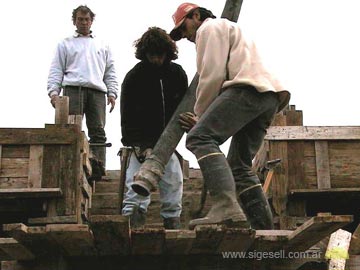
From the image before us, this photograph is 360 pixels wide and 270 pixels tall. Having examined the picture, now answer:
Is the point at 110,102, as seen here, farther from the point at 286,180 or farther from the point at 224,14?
the point at 224,14

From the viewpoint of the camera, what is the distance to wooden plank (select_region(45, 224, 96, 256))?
18.3ft

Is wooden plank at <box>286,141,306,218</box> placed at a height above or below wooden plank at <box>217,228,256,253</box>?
above

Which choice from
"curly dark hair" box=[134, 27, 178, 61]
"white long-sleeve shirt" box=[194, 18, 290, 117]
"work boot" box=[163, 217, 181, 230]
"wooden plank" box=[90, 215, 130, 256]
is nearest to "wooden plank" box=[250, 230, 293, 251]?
"wooden plank" box=[90, 215, 130, 256]

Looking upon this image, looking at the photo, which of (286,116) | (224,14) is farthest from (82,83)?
(224,14)

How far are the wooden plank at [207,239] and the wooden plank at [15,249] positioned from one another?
3.98 ft

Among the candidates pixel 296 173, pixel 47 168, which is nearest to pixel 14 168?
pixel 47 168

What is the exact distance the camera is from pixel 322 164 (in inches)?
368

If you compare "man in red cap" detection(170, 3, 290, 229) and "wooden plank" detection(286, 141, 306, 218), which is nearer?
"man in red cap" detection(170, 3, 290, 229)

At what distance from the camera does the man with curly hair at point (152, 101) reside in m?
7.41

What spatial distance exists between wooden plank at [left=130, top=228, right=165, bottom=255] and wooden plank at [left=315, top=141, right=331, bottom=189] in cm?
346

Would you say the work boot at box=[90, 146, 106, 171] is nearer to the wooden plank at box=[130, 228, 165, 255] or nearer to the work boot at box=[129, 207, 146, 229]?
the work boot at box=[129, 207, 146, 229]

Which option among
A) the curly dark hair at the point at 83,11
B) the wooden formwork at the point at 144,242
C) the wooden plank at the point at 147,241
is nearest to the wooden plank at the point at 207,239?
the wooden formwork at the point at 144,242

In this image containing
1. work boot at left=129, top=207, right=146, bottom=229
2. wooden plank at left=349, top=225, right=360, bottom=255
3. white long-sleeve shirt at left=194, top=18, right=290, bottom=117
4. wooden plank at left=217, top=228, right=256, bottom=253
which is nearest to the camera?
wooden plank at left=217, top=228, right=256, bottom=253

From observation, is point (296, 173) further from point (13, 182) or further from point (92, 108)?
point (13, 182)
